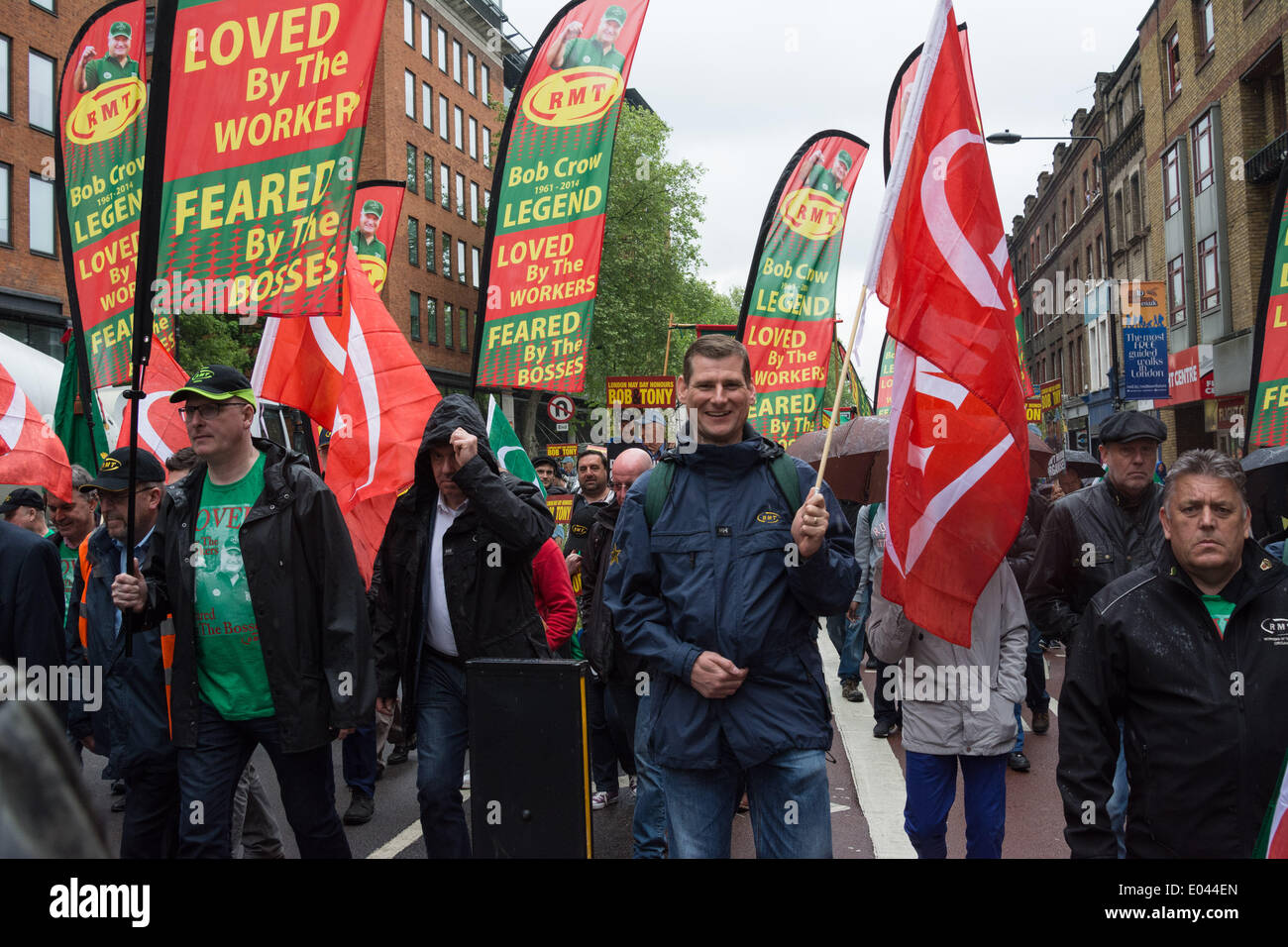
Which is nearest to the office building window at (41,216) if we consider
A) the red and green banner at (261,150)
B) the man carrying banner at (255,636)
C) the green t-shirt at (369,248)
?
the green t-shirt at (369,248)

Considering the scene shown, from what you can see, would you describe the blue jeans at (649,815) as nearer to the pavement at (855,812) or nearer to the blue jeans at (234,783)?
the pavement at (855,812)

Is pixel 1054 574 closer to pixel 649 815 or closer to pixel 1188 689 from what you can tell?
pixel 1188 689

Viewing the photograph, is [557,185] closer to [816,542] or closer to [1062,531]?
[1062,531]

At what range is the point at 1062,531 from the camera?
4664 mm

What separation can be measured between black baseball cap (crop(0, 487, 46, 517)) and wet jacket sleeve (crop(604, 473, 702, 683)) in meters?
4.94

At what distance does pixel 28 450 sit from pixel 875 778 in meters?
5.86

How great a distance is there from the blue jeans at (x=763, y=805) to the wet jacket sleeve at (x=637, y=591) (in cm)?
36

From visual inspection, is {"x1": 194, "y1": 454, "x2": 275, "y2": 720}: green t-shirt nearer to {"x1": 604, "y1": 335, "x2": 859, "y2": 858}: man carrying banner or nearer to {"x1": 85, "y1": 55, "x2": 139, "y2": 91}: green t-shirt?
{"x1": 604, "y1": 335, "x2": 859, "y2": 858}: man carrying banner

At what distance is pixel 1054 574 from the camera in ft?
15.4

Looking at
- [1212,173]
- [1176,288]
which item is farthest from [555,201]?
[1176,288]

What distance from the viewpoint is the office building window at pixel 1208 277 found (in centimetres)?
2669

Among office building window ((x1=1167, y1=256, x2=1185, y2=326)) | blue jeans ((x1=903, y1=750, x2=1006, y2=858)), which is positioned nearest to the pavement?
blue jeans ((x1=903, y1=750, x2=1006, y2=858))

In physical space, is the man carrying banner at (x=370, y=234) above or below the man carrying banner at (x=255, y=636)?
above
